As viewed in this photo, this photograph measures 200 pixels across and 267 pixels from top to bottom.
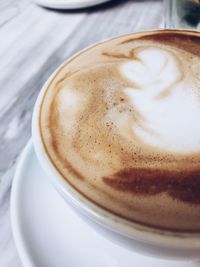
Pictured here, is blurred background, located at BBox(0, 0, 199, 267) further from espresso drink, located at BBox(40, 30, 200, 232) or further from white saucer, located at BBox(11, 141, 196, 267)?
espresso drink, located at BBox(40, 30, 200, 232)

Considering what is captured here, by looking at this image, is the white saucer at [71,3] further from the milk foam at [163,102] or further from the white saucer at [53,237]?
the white saucer at [53,237]

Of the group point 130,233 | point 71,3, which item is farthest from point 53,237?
point 71,3

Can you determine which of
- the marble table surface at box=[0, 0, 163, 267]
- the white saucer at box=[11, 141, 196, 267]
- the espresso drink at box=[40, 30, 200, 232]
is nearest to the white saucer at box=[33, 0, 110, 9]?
the marble table surface at box=[0, 0, 163, 267]

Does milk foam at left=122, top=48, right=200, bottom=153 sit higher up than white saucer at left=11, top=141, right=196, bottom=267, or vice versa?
milk foam at left=122, top=48, right=200, bottom=153

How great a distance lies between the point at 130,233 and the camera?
0.38m

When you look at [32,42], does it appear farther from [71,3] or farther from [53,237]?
[53,237]

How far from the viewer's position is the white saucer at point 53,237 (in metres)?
0.49

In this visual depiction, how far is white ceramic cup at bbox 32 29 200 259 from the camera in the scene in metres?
0.37

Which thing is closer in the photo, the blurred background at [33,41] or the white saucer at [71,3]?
the blurred background at [33,41]

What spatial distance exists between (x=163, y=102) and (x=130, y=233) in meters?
0.22

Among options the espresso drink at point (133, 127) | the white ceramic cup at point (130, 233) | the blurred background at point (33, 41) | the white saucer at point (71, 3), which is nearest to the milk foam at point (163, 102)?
the espresso drink at point (133, 127)

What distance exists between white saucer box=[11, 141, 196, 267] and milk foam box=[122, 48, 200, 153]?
0.17 metres

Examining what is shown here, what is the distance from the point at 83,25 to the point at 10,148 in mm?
500

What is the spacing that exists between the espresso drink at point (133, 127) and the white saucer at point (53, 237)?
4.9 inches
